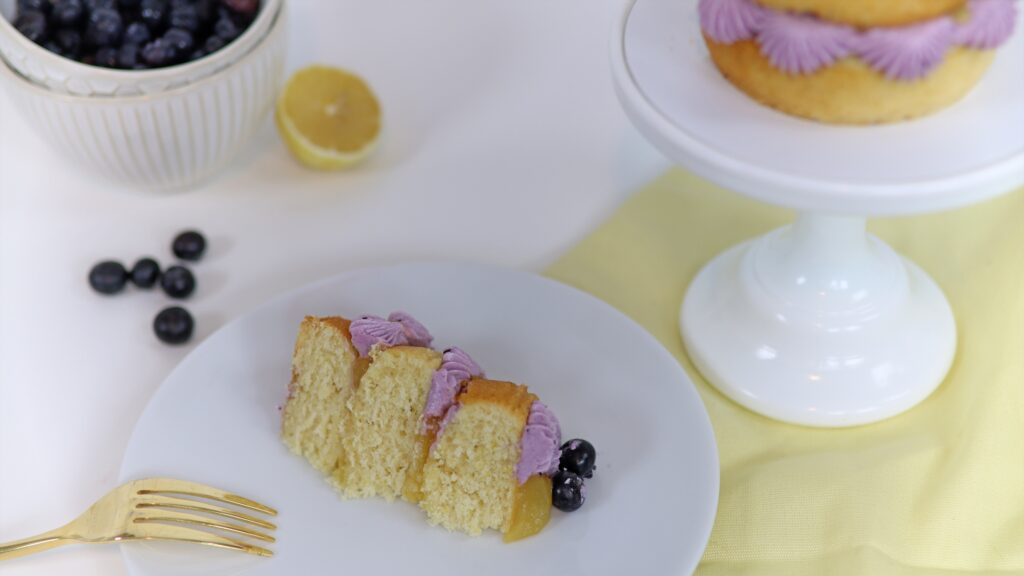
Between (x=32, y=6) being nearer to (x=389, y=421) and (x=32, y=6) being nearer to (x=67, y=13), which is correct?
(x=67, y=13)

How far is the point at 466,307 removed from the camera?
1709 millimetres

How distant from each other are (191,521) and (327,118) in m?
0.92

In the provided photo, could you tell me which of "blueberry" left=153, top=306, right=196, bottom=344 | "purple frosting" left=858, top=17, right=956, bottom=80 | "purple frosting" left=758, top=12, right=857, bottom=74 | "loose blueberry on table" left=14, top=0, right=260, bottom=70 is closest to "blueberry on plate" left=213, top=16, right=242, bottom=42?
"loose blueberry on table" left=14, top=0, right=260, bottom=70

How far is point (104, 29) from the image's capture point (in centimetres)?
186

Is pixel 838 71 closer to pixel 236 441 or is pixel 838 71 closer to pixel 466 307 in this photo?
pixel 466 307

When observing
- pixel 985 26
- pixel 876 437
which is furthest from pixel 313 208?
pixel 985 26

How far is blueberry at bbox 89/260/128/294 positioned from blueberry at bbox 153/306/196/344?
0.13m

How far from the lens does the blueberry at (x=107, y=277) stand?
1.85 metres

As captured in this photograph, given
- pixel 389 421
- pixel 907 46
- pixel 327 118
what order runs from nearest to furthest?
pixel 907 46, pixel 389 421, pixel 327 118

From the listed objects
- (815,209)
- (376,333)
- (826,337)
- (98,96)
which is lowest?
(826,337)

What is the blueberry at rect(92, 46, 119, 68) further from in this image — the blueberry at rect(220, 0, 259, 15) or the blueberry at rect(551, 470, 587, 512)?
the blueberry at rect(551, 470, 587, 512)

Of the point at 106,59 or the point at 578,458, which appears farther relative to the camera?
the point at 106,59

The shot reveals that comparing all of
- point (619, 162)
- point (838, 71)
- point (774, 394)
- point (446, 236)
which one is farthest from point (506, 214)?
point (838, 71)

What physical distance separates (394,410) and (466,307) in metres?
0.28
